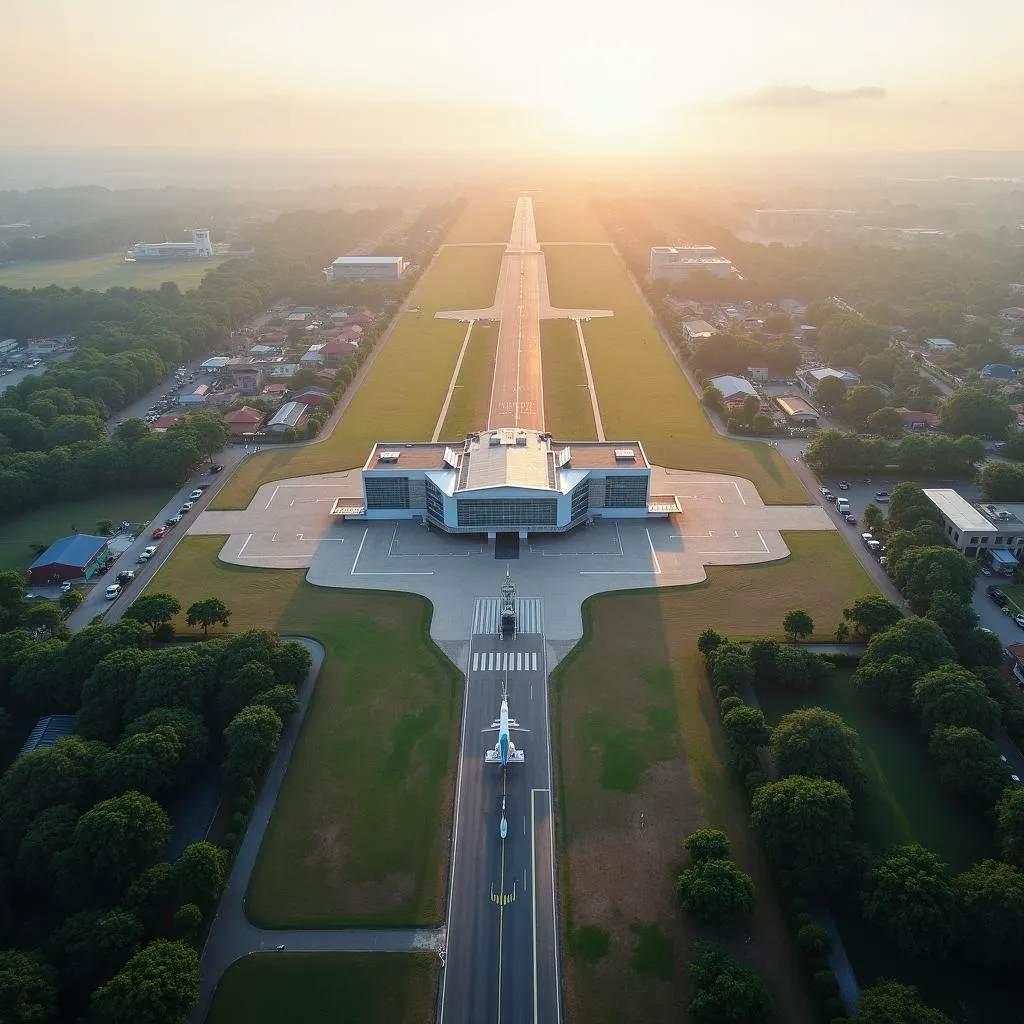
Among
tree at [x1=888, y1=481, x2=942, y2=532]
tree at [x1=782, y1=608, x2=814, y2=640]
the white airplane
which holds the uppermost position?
tree at [x1=888, y1=481, x2=942, y2=532]

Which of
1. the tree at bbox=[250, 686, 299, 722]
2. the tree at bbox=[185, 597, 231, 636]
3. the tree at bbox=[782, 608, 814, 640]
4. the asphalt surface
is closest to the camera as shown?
the asphalt surface

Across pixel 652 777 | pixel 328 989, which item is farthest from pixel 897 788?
pixel 328 989

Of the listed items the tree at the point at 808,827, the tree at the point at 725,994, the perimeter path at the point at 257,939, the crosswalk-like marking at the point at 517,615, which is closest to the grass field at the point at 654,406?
the crosswalk-like marking at the point at 517,615

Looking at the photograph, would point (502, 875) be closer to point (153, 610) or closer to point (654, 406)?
point (153, 610)

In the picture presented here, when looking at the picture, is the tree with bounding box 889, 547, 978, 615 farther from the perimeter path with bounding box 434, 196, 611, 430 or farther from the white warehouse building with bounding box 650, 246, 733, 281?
the white warehouse building with bounding box 650, 246, 733, 281

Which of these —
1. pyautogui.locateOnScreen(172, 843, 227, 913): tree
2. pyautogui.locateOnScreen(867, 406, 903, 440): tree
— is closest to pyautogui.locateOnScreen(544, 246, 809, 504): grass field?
pyautogui.locateOnScreen(867, 406, 903, 440): tree

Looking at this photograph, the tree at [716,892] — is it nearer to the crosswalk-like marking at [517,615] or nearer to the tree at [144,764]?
the crosswalk-like marking at [517,615]

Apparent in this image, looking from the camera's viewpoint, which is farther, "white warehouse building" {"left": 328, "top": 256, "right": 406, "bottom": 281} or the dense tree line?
"white warehouse building" {"left": 328, "top": 256, "right": 406, "bottom": 281}

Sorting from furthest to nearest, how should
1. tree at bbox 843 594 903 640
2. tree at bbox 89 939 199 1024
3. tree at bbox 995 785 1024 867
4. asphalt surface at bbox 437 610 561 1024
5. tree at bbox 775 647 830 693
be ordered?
tree at bbox 843 594 903 640 < tree at bbox 775 647 830 693 < tree at bbox 995 785 1024 867 < asphalt surface at bbox 437 610 561 1024 < tree at bbox 89 939 199 1024

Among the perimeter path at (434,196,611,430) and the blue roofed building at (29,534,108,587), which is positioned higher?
the perimeter path at (434,196,611,430)
